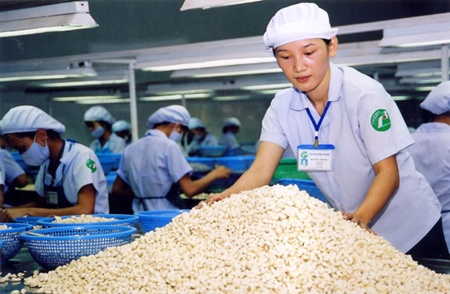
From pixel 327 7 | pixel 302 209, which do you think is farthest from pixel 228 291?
pixel 327 7

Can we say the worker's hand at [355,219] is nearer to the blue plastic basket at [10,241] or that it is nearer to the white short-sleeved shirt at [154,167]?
the blue plastic basket at [10,241]

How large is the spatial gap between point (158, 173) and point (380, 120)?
92.5 inches

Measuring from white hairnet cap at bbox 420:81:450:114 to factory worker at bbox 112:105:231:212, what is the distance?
153 centimetres

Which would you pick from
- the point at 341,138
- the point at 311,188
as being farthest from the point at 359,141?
the point at 311,188

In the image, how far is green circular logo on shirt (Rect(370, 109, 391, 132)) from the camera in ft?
6.31

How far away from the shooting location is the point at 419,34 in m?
3.09

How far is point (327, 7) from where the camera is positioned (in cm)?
625

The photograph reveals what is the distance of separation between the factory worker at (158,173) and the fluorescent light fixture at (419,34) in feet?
5.21

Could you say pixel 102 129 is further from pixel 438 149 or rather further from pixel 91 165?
pixel 438 149

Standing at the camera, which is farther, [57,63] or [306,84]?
[57,63]

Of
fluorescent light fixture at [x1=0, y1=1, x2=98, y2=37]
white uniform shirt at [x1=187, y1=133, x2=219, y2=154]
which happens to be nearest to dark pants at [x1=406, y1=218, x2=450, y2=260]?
fluorescent light fixture at [x1=0, y1=1, x2=98, y2=37]

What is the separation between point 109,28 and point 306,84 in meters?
3.95

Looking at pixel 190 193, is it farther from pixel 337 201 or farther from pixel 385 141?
pixel 385 141

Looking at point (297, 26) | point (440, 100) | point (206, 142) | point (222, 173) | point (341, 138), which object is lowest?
point (206, 142)
